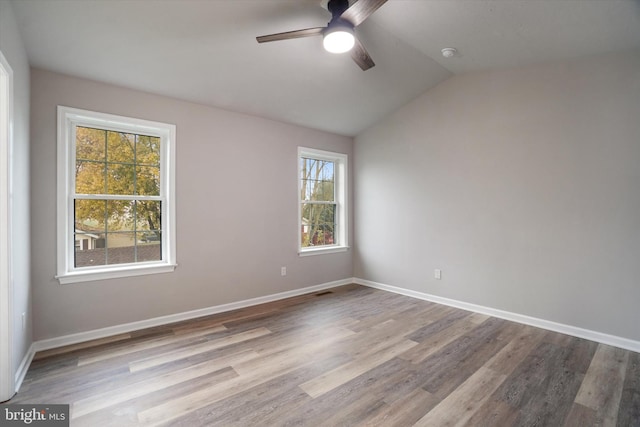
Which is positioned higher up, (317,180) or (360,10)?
(360,10)

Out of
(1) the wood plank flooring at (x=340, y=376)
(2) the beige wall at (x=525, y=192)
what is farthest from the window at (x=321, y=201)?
(1) the wood plank flooring at (x=340, y=376)

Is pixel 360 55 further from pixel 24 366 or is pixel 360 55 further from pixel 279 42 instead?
pixel 24 366

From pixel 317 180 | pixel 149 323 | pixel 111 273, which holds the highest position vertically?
pixel 317 180

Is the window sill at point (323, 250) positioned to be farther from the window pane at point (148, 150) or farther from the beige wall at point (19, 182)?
the beige wall at point (19, 182)

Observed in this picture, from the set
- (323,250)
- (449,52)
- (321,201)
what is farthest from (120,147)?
(449,52)

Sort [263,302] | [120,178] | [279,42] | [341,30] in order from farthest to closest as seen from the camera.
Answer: [263,302] < [120,178] < [279,42] < [341,30]

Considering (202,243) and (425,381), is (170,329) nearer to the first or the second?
(202,243)

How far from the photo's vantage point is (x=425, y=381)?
2277 millimetres

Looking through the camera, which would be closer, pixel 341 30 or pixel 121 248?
pixel 341 30

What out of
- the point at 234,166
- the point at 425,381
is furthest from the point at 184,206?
the point at 425,381

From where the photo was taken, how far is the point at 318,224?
499cm

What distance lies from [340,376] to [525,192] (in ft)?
9.17

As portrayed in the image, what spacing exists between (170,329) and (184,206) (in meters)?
1.31

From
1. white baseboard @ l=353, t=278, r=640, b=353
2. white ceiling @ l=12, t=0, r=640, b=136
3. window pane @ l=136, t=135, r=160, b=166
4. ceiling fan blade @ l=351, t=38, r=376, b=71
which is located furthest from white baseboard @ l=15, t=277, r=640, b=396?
ceiling fan blade @ l=351, t=38, r=376, b=71
